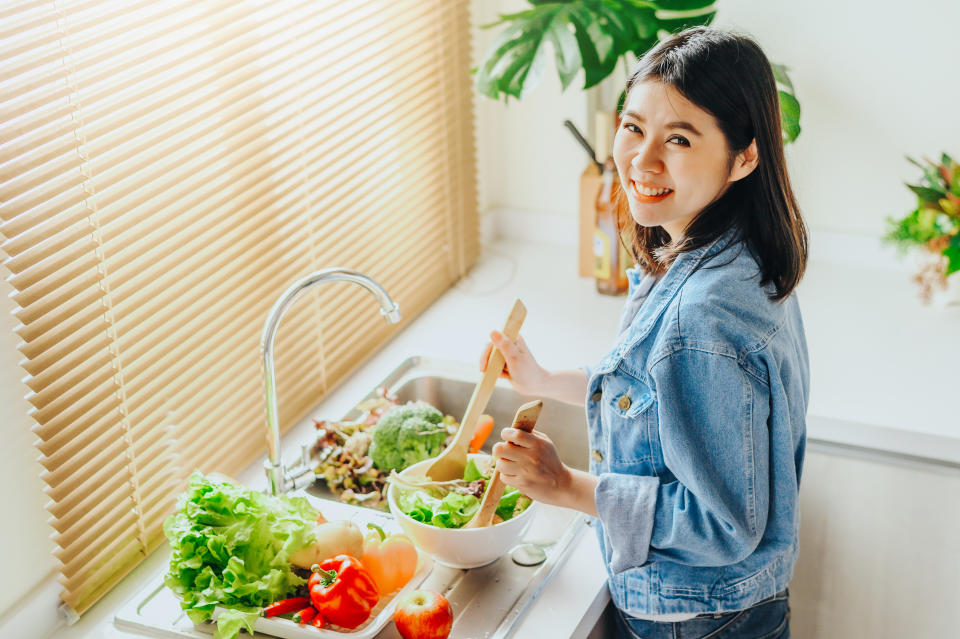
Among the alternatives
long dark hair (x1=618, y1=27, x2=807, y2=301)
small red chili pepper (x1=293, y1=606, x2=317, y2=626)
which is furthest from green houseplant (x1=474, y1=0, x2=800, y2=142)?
small red chili pepper (x1=293, y1=606, x2=317, y2=626)

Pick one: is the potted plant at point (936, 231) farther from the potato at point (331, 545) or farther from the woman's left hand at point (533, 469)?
the potato at point (331, 545)

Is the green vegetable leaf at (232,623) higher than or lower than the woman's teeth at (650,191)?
lower

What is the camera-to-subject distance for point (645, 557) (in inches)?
42.4

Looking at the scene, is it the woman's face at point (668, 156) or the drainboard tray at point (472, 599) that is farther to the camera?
the drainboard tray at point (472, 599)

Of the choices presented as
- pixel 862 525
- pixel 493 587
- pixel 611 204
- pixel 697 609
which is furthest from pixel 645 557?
pixel 611 204

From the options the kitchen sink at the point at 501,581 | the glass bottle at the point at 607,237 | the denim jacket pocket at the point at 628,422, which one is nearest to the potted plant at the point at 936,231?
the glass bottle at the point at 607,237

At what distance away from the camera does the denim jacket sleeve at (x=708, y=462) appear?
39.6 inches

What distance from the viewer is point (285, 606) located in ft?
3.75

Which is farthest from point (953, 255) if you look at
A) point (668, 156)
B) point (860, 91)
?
point (668, 156)

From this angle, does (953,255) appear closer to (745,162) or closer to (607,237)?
(607,237)

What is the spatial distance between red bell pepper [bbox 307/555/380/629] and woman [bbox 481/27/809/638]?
0.21m

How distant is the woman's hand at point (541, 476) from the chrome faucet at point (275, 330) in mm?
272

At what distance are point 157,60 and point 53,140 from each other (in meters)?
0.20

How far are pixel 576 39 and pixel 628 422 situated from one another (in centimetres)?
94
